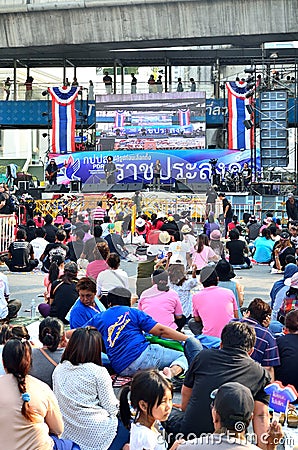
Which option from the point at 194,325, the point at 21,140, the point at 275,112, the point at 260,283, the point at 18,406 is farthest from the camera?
the point at 21,140

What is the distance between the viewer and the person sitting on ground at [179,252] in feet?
30.7

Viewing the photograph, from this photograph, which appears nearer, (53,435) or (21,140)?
(53,435)

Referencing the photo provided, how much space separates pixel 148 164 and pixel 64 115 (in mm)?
4247

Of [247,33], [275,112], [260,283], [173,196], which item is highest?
[247,33]

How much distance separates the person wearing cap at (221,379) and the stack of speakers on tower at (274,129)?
1728 centimetres

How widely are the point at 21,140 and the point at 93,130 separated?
59.1 feet

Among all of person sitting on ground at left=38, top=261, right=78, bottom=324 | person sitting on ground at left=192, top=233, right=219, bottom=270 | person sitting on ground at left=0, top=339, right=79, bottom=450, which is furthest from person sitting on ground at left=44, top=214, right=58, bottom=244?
person sitting on ground at left=0, top=339, right=79, bottom=450

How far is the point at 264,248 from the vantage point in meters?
15.6

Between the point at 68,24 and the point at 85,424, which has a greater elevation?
the point at 68,24

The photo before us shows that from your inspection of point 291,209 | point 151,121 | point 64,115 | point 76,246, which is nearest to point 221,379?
point 76,246

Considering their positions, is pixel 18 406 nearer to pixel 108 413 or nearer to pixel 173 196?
pixel 108 413

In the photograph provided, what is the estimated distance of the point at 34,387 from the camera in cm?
424

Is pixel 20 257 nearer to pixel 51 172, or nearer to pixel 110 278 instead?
pixel 110 278

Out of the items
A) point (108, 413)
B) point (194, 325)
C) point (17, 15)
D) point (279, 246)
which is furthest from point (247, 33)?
point (108, 413)
